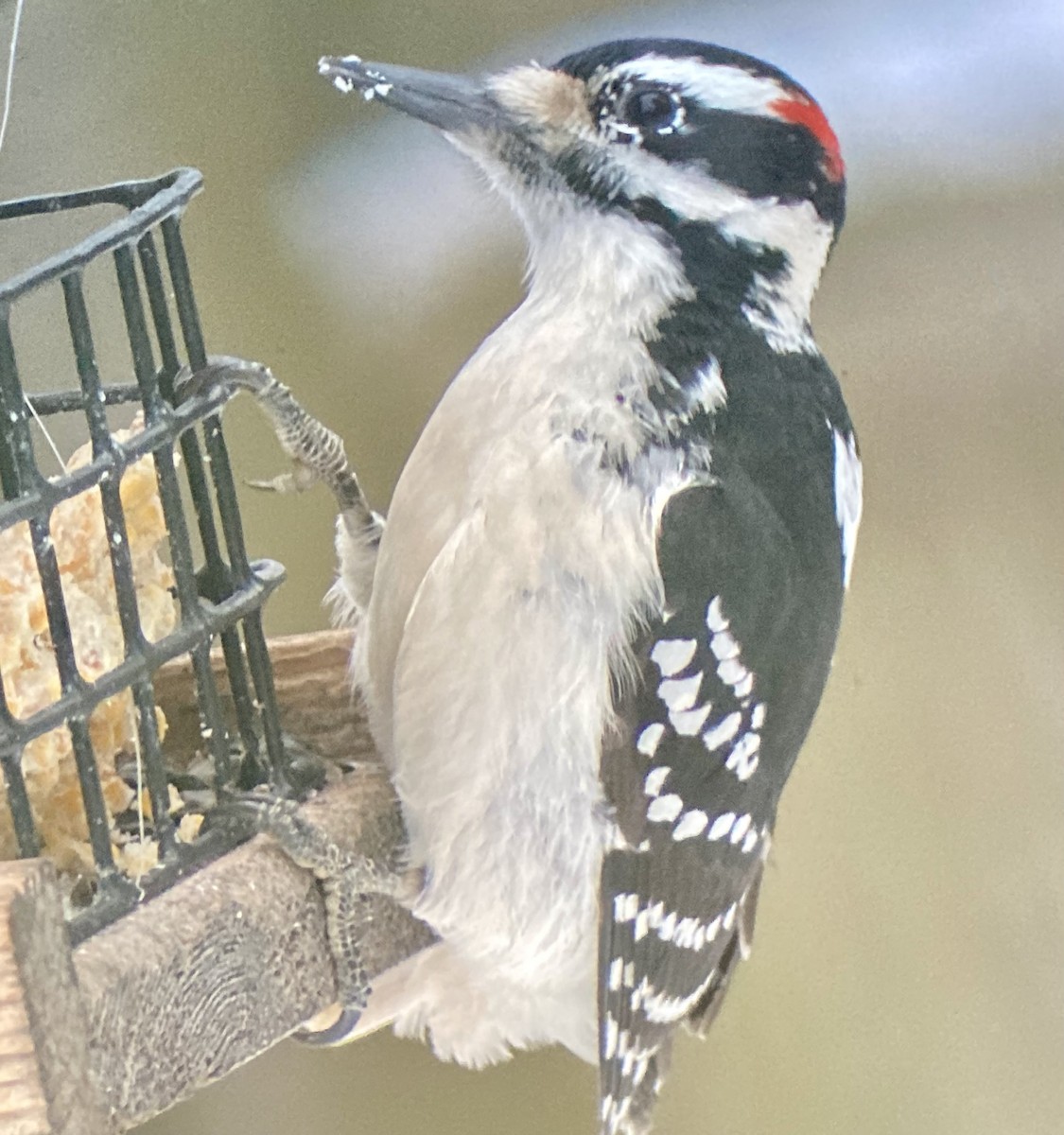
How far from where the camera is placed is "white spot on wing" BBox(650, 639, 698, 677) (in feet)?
3.08

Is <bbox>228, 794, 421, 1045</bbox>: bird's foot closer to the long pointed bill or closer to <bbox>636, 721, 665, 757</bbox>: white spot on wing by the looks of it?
<bbox>636, 721, 665, 757</bbox>: white spot on wing

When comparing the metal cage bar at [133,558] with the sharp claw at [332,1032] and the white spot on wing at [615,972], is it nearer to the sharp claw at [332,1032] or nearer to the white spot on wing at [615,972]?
the sharp claw at [332,1032]

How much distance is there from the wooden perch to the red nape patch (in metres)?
0.60

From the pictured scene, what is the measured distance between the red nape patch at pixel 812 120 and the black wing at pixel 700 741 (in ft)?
0.91

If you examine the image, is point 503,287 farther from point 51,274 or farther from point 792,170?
point 51,274

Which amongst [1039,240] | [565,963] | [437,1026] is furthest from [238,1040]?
[1039,240]

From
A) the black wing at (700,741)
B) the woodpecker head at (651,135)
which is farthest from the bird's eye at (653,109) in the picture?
the black wing at (700,741)

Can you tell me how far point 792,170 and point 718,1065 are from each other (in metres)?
1.23

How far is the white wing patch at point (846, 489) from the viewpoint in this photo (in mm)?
1103

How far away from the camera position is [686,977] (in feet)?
3.60

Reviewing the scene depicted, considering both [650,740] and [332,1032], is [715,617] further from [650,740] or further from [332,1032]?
[332,1032]

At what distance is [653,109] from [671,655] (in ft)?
1.34

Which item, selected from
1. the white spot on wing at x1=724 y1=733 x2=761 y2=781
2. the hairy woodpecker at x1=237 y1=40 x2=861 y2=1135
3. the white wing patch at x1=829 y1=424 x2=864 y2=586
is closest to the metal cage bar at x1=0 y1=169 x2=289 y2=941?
the hairy woodpecker at x1=237 y1=40 x2=861 y2=1135

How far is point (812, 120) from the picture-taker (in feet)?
3.29
